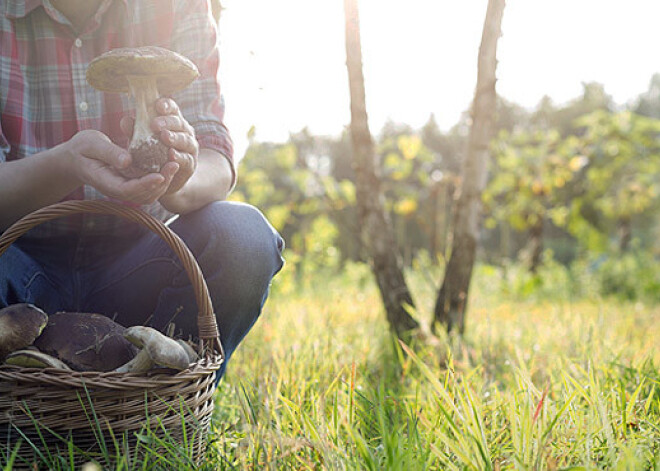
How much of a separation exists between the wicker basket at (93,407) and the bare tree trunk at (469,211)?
175cm

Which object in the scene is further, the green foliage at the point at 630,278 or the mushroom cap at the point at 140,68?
the green foliage at the point at 630,278

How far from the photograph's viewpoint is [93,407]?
1063 mm

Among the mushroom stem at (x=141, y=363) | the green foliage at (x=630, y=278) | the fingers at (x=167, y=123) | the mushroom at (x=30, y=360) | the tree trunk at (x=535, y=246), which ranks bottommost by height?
the green foliage at (x=630, y=278)

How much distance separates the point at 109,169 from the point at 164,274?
0.47 m

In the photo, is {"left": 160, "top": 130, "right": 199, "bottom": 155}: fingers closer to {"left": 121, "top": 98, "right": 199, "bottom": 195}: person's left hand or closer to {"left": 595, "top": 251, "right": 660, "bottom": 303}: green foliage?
{"left": 121, "top": 98, "right": 199, "bottom": 195}: person's left hand

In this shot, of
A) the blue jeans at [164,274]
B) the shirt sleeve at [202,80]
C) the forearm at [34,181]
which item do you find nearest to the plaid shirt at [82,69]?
the shirt sleeve at [202,80]

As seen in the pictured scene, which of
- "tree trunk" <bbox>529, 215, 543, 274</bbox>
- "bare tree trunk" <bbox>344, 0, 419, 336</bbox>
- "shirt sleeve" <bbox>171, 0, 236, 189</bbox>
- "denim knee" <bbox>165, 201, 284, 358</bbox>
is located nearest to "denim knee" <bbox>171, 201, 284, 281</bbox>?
"denim knee" <bbox>165, 201, 284, 358</bbox>

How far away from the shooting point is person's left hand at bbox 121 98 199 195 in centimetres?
118

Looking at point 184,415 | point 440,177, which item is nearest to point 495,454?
point 184,415

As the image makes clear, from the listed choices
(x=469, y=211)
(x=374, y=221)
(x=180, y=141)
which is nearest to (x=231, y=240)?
(x=180, y=141)

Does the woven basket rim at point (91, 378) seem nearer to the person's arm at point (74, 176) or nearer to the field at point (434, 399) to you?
the field at point (434, 399)

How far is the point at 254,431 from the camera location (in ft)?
3.71

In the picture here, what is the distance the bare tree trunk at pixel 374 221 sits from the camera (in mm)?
2641

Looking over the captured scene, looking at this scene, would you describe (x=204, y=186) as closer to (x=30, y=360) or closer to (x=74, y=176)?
(x=74, y=176)
